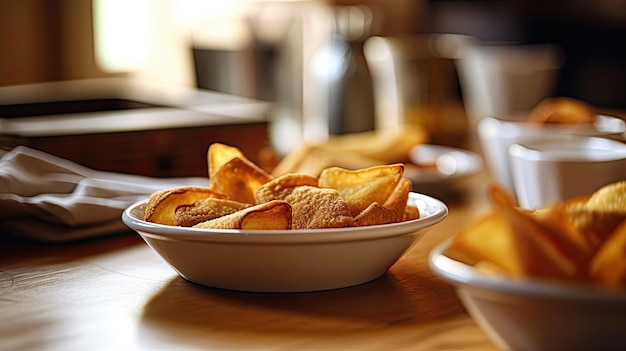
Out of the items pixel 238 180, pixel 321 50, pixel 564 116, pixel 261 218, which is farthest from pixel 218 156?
pixel 321 50

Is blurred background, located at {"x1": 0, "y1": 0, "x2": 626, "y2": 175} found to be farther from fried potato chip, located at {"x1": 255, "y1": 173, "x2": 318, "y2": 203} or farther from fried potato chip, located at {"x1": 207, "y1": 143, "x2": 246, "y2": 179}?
fried potato chip, located at {"x1": 255, "y1": 173, "x2": 318, "y2": 203}

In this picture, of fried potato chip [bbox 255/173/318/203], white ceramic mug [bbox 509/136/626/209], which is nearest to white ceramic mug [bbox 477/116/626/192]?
white ceramic mug [bbox 509/136/626/209]

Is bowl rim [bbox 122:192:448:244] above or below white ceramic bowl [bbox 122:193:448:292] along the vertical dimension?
above

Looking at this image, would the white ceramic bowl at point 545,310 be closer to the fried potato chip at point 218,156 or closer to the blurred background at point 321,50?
the fried potato chip at point 218,156

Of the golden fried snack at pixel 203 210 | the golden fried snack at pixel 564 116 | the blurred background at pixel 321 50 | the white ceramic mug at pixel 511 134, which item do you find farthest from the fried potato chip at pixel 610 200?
the blurred background at pixel 321 50

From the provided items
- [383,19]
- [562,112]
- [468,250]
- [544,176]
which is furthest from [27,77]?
[468,250]
